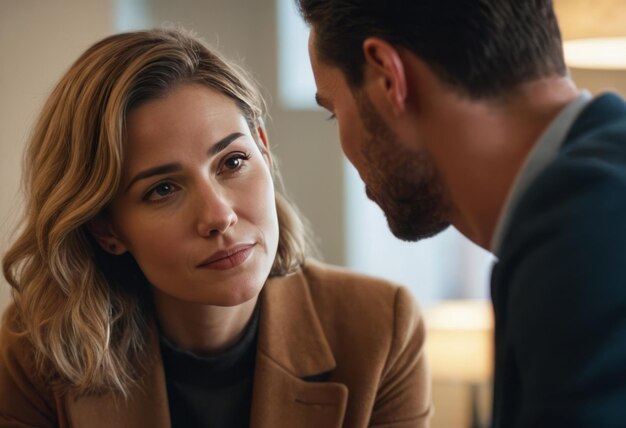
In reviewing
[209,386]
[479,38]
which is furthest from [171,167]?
[479,38]

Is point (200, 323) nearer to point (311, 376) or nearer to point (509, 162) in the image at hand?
point (311, 376)

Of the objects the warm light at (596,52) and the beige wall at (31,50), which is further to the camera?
the beige wall at (31,50)

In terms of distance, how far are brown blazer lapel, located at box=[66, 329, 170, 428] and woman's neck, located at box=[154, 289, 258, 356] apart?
7 centimetres

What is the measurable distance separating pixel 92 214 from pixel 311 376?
0.53 metres

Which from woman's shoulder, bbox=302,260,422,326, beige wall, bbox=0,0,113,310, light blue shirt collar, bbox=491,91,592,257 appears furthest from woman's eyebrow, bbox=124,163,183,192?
beige wall, bbox=0,0,113,310

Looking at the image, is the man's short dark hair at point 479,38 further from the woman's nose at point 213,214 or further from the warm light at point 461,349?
the warm light at point 461,349

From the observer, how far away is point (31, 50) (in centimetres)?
342

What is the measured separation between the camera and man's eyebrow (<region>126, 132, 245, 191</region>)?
5.09 ft

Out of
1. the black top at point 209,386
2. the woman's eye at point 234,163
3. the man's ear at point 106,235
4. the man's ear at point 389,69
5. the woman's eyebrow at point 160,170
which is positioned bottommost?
the black top at point 209,386

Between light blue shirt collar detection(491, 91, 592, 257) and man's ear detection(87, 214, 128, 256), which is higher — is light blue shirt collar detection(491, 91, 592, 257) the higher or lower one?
the higher one

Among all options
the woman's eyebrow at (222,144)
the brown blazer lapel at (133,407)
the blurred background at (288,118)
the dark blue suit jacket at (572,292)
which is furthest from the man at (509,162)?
the blurred background at (288,118)

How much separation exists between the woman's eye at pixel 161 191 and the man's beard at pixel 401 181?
0.40 m

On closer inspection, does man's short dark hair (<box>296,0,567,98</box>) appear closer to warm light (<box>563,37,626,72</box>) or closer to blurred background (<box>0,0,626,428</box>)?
warm light (<box>563,37,626,72</box>)

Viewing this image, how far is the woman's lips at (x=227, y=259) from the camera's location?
1.55 m
